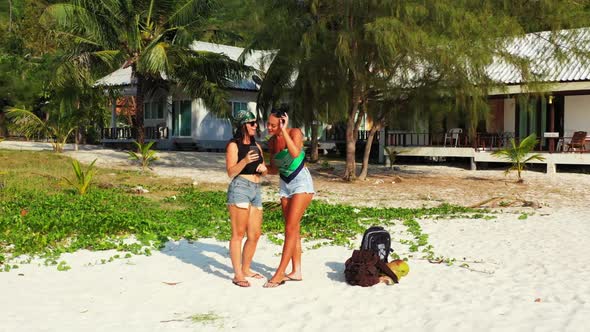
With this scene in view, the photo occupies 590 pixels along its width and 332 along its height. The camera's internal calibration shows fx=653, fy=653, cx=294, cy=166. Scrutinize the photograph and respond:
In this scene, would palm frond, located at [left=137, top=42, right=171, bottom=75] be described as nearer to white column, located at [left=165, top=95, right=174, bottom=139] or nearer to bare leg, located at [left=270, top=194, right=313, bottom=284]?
white column, located at [left=165, top=95, right=174, bottom=139]

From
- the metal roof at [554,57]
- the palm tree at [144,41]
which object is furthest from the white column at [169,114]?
the metal roof at [554,57]

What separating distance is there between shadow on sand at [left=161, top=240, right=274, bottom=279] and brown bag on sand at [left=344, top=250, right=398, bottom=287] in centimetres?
107

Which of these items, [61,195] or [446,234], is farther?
[61,195]

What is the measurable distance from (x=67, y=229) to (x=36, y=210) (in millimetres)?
1995

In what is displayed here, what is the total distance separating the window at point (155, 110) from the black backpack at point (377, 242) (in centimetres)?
2506

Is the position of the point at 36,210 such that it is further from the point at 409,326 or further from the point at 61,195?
the point at 409,326

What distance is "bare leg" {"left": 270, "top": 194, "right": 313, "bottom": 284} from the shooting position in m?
6.52

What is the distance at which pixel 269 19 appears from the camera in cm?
1858

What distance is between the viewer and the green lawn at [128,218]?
895cm

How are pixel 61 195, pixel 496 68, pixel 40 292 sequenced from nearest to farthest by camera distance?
pixel 40 292 < pixel 61 195 < pixel 496 68

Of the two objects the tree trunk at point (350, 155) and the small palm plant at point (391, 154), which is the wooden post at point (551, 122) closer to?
the small palm plant at point (391, 154)

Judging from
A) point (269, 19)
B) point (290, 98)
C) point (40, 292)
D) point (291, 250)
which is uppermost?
point (269, 19)

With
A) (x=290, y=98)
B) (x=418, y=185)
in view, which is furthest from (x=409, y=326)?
(x=290, y=98)

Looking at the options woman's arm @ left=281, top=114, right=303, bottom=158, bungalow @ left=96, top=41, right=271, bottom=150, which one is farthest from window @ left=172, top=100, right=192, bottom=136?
woman's arm @ left=281, top=114, right=303, bottom=158
